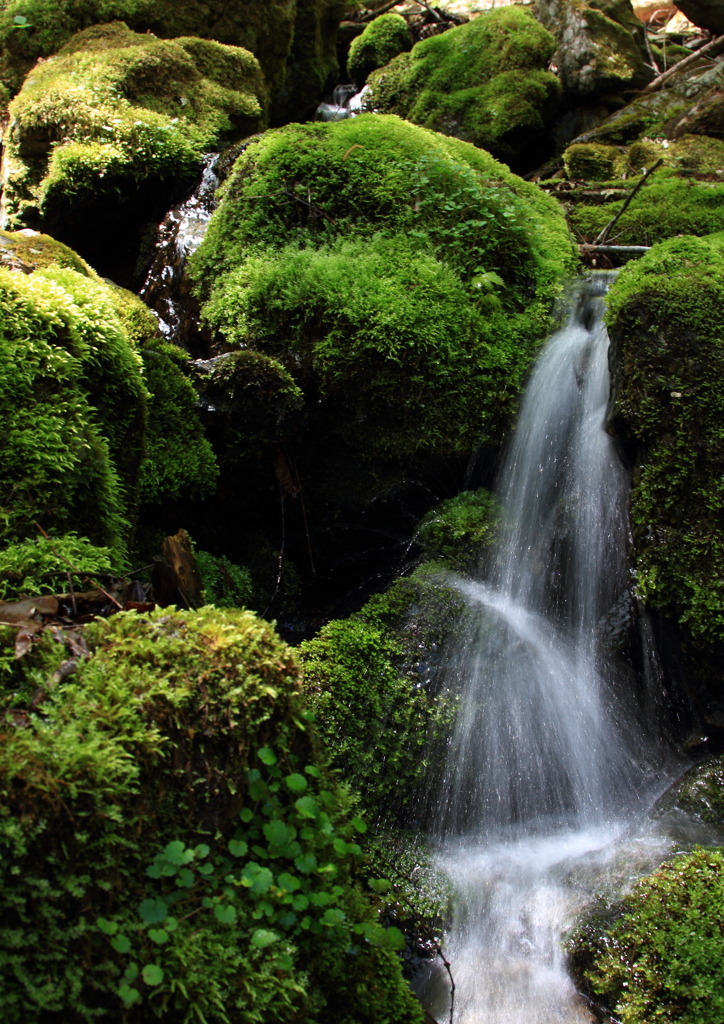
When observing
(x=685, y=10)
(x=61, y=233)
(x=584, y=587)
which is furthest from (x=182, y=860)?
(x=685, y=10)

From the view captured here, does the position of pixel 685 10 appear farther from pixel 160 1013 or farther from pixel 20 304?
pixel 160 1013

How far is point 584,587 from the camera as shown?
425 cm

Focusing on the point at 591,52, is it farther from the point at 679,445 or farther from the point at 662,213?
the point at 679,445

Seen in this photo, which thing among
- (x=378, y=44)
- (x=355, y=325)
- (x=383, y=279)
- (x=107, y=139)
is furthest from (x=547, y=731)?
(x=378, y=44)

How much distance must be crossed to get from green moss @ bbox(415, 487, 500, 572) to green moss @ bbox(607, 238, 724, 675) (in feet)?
3.28

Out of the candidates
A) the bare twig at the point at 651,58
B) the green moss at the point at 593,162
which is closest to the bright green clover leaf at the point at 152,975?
the green moss at the point at 593,162

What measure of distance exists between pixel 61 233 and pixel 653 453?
6126 millimetres

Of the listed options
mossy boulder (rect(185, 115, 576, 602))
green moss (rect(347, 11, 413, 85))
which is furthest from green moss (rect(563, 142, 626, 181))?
green moss (rect(347, 11, 413, 85))

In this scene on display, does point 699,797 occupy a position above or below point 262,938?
below

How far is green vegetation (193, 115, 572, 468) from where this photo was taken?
A: 15.3 ft

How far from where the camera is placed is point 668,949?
2.66 m

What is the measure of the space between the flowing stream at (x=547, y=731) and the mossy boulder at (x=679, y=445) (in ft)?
0.98

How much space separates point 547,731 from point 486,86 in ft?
34.4

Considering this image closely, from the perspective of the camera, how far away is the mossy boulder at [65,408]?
262 cm
